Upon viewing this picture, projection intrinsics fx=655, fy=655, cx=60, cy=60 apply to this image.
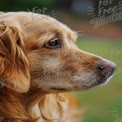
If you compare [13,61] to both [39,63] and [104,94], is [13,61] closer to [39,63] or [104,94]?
[39,63]

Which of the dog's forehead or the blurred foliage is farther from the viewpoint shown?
the blurred foliage

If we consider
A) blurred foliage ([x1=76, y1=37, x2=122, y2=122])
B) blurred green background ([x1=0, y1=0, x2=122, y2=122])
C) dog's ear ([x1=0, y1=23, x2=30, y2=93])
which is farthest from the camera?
blurred green background ([x1=0, y1=0, x2=122, y2=122])

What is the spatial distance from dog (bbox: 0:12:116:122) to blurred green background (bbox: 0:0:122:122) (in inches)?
28.5

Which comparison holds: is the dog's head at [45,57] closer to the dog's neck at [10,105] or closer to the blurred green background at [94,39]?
the dog's neck at [10,105]

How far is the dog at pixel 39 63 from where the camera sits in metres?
3.39

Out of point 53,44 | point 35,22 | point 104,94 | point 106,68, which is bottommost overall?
point 104,94

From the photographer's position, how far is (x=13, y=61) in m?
3.38

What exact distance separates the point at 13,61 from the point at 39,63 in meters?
0.15

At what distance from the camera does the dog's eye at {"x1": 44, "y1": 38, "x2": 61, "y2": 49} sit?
341 cm

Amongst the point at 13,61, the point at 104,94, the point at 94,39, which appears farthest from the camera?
the point at 94,39

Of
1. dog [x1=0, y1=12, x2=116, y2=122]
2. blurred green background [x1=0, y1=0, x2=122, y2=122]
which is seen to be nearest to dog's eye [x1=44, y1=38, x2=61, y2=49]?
dog [x1=0, y1=12, x2=116, y2=122]

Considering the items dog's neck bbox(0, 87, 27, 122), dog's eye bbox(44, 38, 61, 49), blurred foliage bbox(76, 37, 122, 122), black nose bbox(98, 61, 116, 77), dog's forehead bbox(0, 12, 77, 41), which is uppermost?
dog's forehead bbox(0, 12, 77, 41)

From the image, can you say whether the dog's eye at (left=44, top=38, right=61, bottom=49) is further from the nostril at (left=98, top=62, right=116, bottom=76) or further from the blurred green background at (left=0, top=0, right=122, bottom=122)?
the blurred green background at (left=0, top=0, right=122, bottom=122)

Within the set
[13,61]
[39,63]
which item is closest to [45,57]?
[39,63]
